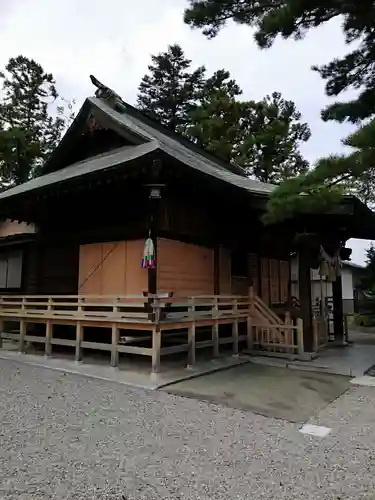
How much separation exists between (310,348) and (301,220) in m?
2.58

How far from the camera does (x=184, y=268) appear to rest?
25.2 ft

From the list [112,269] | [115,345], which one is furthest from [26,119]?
[115,345]

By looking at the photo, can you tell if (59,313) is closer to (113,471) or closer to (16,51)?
(113,471)

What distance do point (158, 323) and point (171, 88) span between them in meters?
25.5

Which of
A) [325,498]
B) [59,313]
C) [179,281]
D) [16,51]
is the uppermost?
[16,51]

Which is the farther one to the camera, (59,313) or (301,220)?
(301,220)

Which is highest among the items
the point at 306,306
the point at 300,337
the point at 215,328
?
the point at 306,306

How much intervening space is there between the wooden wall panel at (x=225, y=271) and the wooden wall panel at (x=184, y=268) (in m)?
0.38

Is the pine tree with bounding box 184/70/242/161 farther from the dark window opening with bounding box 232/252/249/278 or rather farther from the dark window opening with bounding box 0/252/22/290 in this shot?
the dark window opening with bounding box 0/252/22/290

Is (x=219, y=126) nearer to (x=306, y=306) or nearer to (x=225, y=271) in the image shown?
(x=225, y=271)

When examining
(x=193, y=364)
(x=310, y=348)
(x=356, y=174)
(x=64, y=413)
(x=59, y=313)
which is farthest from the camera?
(x=310, y=348)

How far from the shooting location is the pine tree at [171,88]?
27281 mm

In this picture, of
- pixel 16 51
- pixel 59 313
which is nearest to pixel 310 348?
pixel 59 313

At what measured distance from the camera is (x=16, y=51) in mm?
21641
